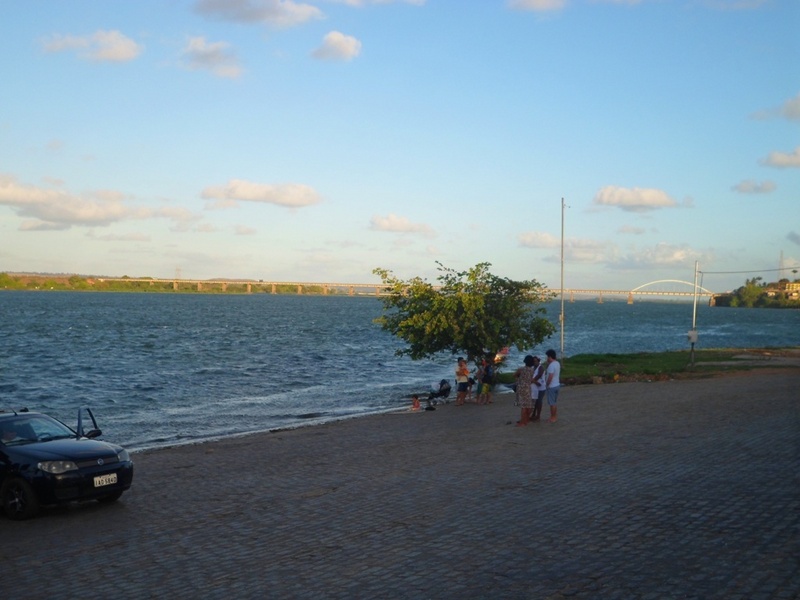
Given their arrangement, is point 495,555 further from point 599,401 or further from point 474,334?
point 474,334

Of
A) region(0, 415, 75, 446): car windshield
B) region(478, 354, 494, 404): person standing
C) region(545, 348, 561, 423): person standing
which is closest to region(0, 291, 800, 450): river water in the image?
region(478, 354, 494, 404): person standing

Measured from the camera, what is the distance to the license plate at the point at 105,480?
12.4 metres

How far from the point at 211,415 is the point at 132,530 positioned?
18458mm

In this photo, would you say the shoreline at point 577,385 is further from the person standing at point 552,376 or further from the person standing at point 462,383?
the person standing at point 552,376

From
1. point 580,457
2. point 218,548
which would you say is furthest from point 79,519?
point 580,457

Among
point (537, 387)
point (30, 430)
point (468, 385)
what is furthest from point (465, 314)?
point (30, 430)

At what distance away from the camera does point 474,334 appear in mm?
33188

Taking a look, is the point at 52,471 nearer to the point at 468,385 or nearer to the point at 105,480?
the point at 105,480

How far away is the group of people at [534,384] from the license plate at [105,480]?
10273 millimetres

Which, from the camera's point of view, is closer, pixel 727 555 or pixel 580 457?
pixel 727 555

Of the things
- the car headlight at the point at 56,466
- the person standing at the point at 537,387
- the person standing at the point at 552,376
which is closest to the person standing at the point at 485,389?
the person standing at the point at 537,387

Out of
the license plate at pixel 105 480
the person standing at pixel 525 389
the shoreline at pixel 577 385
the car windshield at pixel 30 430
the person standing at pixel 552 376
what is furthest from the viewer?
the shoreline at pixel 577 385

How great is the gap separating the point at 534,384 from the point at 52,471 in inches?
455

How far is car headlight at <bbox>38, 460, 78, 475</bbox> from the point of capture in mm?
12172
